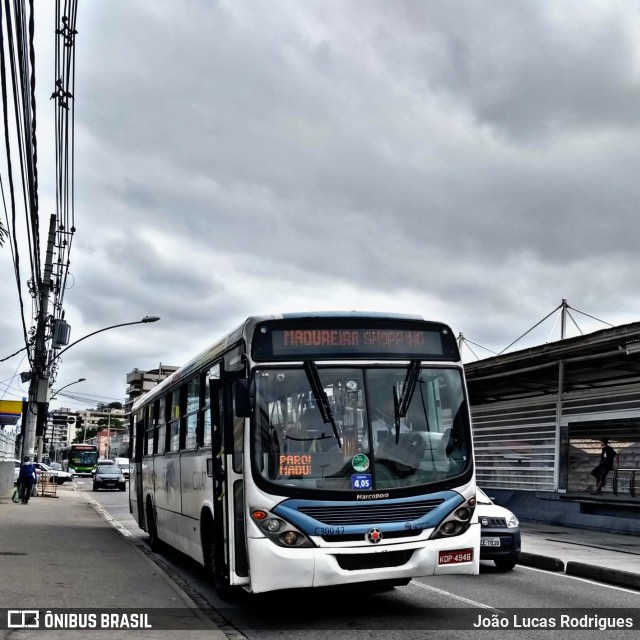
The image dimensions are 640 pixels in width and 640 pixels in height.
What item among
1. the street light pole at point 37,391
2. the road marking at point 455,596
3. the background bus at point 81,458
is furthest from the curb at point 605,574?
the background bus at point 81,458

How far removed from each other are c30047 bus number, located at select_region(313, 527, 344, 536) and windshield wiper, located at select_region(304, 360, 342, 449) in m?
0.78

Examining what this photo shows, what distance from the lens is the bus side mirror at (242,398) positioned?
314 inches

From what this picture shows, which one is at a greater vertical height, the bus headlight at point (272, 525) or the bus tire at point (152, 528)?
the bus headlight at point (272, 525)

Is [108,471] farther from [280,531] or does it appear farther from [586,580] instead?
[280,531]

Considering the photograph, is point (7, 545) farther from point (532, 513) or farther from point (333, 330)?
point (532, 513)

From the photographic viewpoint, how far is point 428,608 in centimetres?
920

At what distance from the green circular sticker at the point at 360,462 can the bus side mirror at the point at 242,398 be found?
1.10m

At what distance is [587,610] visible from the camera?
30.8ft

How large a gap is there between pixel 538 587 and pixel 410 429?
4184 mm

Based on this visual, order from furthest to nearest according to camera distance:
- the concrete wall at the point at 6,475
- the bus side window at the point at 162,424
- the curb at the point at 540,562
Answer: the concrete wall at the point at 6,475 → the bus side window at the point at 162,424 → the curb at the point at 540,562

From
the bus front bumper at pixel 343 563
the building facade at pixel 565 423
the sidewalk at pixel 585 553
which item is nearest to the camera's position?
the bus front bumper at pixel 343 563

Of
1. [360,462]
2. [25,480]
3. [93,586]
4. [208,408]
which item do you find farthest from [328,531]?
[25,480]

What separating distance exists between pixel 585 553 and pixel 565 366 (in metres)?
7.36

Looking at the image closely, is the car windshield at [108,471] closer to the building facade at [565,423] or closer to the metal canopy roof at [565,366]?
the building facade at [565,423]
